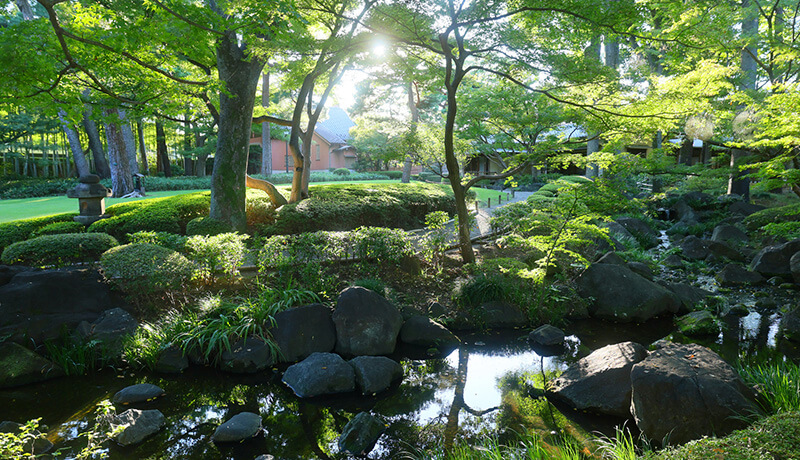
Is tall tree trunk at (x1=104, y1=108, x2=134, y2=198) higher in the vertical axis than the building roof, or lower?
lower

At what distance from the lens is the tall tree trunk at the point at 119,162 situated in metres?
18.7

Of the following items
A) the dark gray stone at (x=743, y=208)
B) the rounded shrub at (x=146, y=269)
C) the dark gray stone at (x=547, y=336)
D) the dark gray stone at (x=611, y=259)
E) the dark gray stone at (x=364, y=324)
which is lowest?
the dark gray stone at (x=547, y=336)

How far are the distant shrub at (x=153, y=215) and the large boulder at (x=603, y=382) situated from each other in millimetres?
9169

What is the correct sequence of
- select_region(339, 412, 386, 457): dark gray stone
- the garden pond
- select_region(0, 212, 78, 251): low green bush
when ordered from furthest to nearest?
select_region(0, 212, 78, 251): low green bush, the garden pond, select_region(339, 412, 386, 457): dark gray stone

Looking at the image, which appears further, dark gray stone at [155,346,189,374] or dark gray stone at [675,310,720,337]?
dark gray stone at [675,310,720,337]

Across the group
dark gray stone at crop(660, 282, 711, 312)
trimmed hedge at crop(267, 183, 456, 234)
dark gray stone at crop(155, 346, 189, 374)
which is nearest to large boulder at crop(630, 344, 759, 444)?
dark gray stone at crop(660, 282, 711, 312)

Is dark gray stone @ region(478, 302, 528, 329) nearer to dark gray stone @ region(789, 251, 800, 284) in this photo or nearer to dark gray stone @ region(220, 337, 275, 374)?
dark gray stone @ region(220, 337, 275, 374)

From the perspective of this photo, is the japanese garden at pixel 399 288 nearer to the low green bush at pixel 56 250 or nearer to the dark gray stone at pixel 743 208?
the low green bush at pixel 56 250

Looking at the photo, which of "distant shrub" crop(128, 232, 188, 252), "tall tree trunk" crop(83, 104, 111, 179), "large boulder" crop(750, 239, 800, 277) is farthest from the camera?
"tall tree trunk" crop(83, 104, 111, 179)

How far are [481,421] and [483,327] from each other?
8.96 ft

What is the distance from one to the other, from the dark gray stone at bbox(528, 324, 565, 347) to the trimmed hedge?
20.0 ft

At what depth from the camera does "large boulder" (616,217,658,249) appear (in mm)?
13031

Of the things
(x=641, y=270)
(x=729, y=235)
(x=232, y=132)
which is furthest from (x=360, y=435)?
(x=729, y=235)

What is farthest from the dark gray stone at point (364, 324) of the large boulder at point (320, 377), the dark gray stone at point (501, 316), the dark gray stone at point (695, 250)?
the dark gray stone at point (695, 250)
